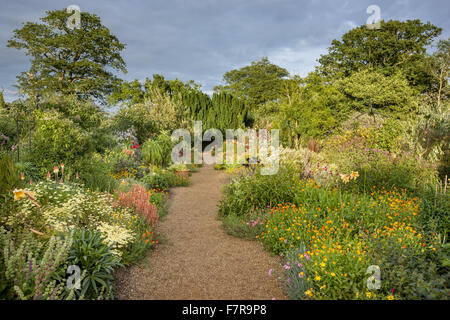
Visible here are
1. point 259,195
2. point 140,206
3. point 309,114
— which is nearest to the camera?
point 140,206

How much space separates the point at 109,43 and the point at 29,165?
68.5 ft

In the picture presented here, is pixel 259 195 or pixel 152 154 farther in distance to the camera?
pixel 152 154

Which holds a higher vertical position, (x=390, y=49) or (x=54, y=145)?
(x=390, y=49)

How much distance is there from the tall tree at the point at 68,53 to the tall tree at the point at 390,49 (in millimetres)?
20202

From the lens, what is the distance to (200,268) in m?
3.45

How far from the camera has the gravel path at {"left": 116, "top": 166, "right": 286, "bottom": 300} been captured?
2.89 metres

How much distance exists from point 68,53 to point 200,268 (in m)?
24.1

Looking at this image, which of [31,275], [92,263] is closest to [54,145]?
[92,263]

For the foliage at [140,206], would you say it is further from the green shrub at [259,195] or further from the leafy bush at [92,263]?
the leafy bush at [92,263]

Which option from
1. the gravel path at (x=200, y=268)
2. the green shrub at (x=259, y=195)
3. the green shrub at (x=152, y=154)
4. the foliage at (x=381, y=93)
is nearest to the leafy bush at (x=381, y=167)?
the green shrub at (x=259, y=195)

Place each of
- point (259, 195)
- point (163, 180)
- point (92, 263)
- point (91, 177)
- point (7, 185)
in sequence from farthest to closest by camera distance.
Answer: point (163, 180) < point (91, 177) < point (259, 195) < point (7, 185) < point (92, 263)

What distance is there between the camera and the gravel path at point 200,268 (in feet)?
9.47

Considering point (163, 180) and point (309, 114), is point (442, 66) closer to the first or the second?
point (309, 114)

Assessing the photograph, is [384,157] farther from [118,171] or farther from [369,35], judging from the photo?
[369,35]
